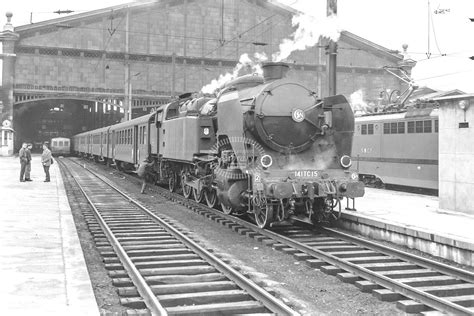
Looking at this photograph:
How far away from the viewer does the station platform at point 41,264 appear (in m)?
4.16

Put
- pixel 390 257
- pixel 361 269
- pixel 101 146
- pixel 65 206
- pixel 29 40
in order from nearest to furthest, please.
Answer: pixel 361 269 < pixel 390 257 < pixel 65 206 < pixel 101 146 < pixel 29 40

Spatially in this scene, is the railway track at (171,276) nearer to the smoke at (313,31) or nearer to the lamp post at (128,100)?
the smoke at (313,31)

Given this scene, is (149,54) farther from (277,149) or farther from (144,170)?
(277,149)

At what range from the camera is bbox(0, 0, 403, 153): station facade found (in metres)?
34.9

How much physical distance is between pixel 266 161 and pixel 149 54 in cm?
3077

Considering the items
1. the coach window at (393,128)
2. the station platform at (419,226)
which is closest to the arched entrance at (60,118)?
the coach window at (393,128)

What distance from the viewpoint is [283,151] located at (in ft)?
28.8

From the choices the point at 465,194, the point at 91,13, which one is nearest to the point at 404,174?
the point at 465,194

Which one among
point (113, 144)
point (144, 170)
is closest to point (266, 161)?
point (144, 170)

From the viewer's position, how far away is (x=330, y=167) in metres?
9.03

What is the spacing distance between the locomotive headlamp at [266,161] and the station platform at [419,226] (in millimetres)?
2136

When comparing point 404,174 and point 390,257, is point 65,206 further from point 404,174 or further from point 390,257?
point 404,174

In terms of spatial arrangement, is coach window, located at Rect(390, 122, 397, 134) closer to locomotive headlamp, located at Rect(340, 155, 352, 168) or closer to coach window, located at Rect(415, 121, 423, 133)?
coach window, located at Rect(415, 121, 423, 133)

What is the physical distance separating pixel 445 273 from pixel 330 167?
3560 mm
